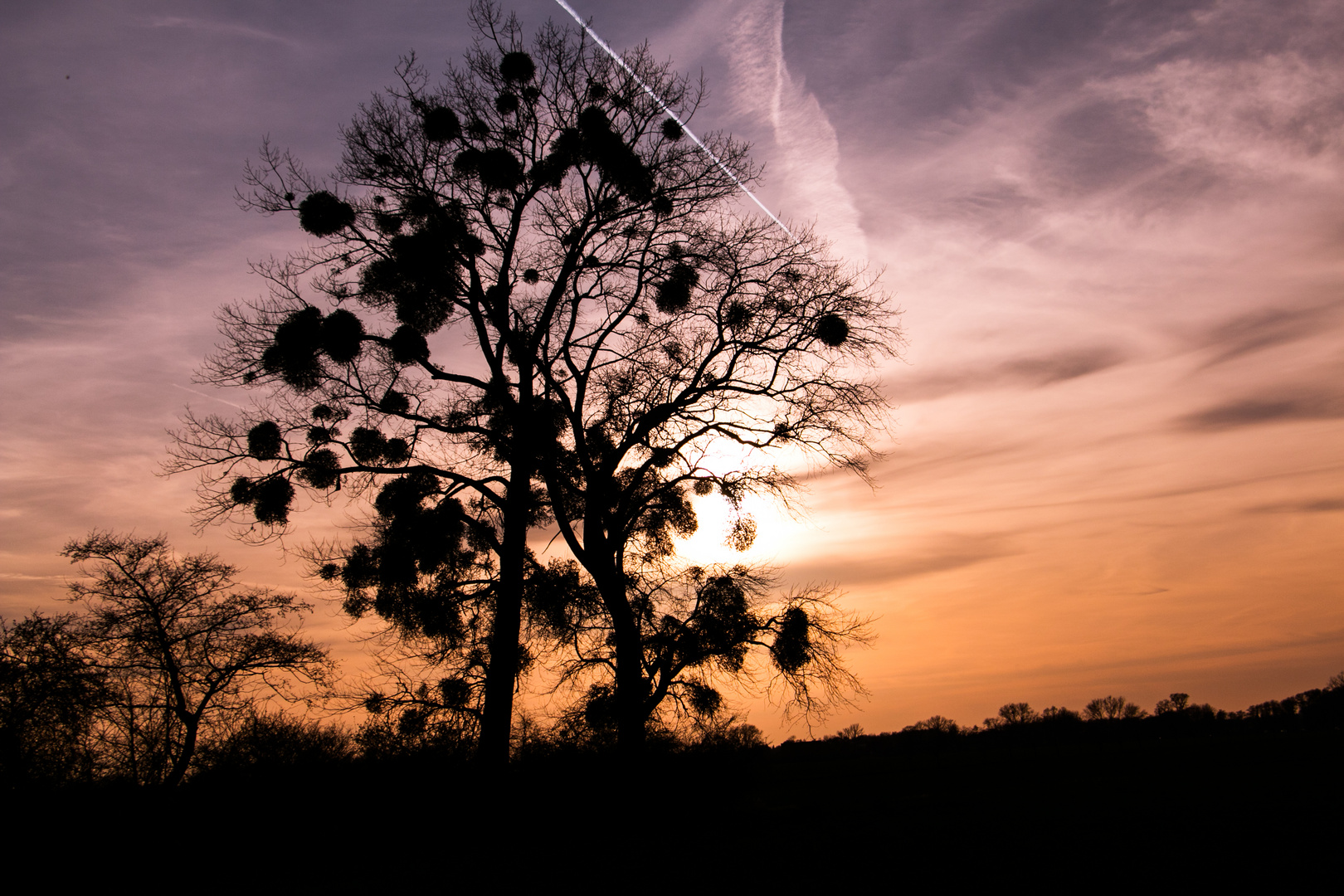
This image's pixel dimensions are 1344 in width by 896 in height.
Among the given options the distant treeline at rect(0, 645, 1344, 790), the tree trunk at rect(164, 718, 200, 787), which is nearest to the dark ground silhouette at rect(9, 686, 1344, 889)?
the distant treeline at rect(0, 645, 1344, 790)

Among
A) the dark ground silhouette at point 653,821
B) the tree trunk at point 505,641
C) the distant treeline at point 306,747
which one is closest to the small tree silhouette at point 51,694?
the distant treeline at point 306,747

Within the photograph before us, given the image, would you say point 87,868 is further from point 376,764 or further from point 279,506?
point 279,506

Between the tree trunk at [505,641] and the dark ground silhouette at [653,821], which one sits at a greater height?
the tree trunk at [505,641]

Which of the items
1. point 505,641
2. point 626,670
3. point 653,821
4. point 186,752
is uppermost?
point 505,641

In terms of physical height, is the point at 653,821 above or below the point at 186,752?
below

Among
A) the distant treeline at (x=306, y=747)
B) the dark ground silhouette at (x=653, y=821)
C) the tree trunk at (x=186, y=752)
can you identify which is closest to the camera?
the dark ground silhouette at (x=653, y=821)

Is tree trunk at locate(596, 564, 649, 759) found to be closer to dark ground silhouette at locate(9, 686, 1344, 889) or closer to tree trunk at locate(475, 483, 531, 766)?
dark ground silhouette at locate(9, 686, 1344, 889)

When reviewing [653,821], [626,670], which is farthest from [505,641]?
[653,821]

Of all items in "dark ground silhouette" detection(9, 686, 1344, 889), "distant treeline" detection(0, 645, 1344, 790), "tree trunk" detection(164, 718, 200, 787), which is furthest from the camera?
"tree trunk" detection(164, 718, 200, 787)

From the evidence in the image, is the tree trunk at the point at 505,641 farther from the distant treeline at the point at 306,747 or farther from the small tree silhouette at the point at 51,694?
the small tree silhouette at the point at 51,694

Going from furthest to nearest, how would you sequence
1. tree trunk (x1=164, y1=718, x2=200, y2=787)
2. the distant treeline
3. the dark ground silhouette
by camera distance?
tree trunk (x1=164, y1=718, x2=200, y2=787)
the distant treeline
the dark ground silhouette

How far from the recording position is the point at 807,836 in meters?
Result: 6.78

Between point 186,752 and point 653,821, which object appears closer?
point 653,821

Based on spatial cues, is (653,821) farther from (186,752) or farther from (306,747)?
(186,752)
